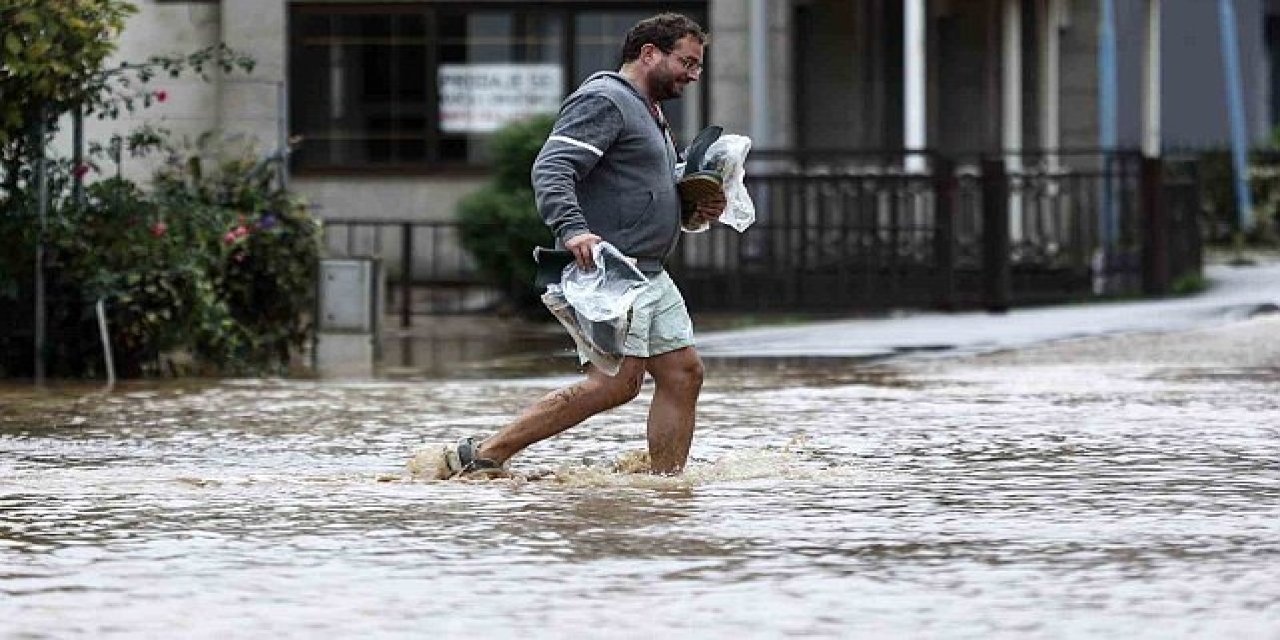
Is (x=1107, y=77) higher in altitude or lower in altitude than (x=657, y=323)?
higher

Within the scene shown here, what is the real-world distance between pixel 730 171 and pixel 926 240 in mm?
12519

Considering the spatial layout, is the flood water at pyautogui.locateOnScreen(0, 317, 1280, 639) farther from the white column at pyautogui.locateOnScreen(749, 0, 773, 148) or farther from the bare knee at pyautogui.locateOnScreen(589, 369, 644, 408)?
the white column at pyautogui.locateOnScreen(749, 0, 773, 148)

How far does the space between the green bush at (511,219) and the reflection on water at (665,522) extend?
8.00 meters

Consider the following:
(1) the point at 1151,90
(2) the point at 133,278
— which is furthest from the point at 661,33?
(1) the point at 1151,90

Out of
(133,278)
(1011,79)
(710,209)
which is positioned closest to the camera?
(710,209)

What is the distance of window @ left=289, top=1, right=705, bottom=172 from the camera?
2748cm

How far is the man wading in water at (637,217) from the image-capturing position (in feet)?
35.0

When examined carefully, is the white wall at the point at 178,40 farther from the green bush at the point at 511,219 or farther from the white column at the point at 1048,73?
the white column at the point at 1048,73

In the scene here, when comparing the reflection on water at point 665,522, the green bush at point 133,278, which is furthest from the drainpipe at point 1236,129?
the reflection on water at point 665,522

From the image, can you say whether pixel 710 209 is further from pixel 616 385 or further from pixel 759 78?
pixel 759 78

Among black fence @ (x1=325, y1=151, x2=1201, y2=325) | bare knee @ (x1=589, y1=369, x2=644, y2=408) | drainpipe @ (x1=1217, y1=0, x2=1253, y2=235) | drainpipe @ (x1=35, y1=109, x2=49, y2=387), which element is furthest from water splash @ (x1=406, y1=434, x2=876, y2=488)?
drainpipe @ (x1=1217, y1=0, x2=1253, y2=235)

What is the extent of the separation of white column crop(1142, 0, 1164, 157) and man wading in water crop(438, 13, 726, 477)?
60.9 ft

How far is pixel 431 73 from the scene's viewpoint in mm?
27625

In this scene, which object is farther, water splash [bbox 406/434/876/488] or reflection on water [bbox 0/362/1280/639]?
water splash [bbox 406/434/876/488]
